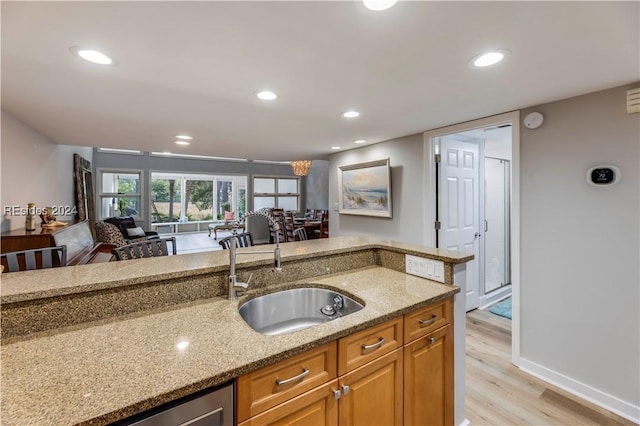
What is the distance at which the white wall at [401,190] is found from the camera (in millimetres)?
3469

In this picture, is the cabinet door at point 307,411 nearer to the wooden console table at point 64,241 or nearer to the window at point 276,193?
the wooden console table at point 64,241

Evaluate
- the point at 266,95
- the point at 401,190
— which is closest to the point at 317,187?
the point at 401,190

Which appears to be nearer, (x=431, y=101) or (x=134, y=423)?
(x=134, y=423)

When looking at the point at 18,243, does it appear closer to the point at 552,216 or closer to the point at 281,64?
the point at 281,64

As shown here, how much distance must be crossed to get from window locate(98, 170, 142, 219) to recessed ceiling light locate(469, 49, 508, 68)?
8558 millimetres

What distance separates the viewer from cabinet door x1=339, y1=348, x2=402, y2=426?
3.76 ft

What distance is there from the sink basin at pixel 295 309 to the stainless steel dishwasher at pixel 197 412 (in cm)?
58

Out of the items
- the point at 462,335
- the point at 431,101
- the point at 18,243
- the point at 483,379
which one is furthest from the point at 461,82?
the point at 18,243

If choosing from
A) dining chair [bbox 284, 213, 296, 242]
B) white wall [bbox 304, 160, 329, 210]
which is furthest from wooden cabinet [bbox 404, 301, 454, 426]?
white wall [bbox 304, 160, 329, 210]

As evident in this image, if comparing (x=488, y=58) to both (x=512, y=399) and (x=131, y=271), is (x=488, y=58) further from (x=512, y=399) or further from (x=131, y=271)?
(x=512, y=399)

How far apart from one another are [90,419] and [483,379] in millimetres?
2633

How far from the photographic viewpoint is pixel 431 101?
2287mm

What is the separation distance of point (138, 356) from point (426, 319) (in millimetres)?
1281

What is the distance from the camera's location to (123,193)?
780cm
